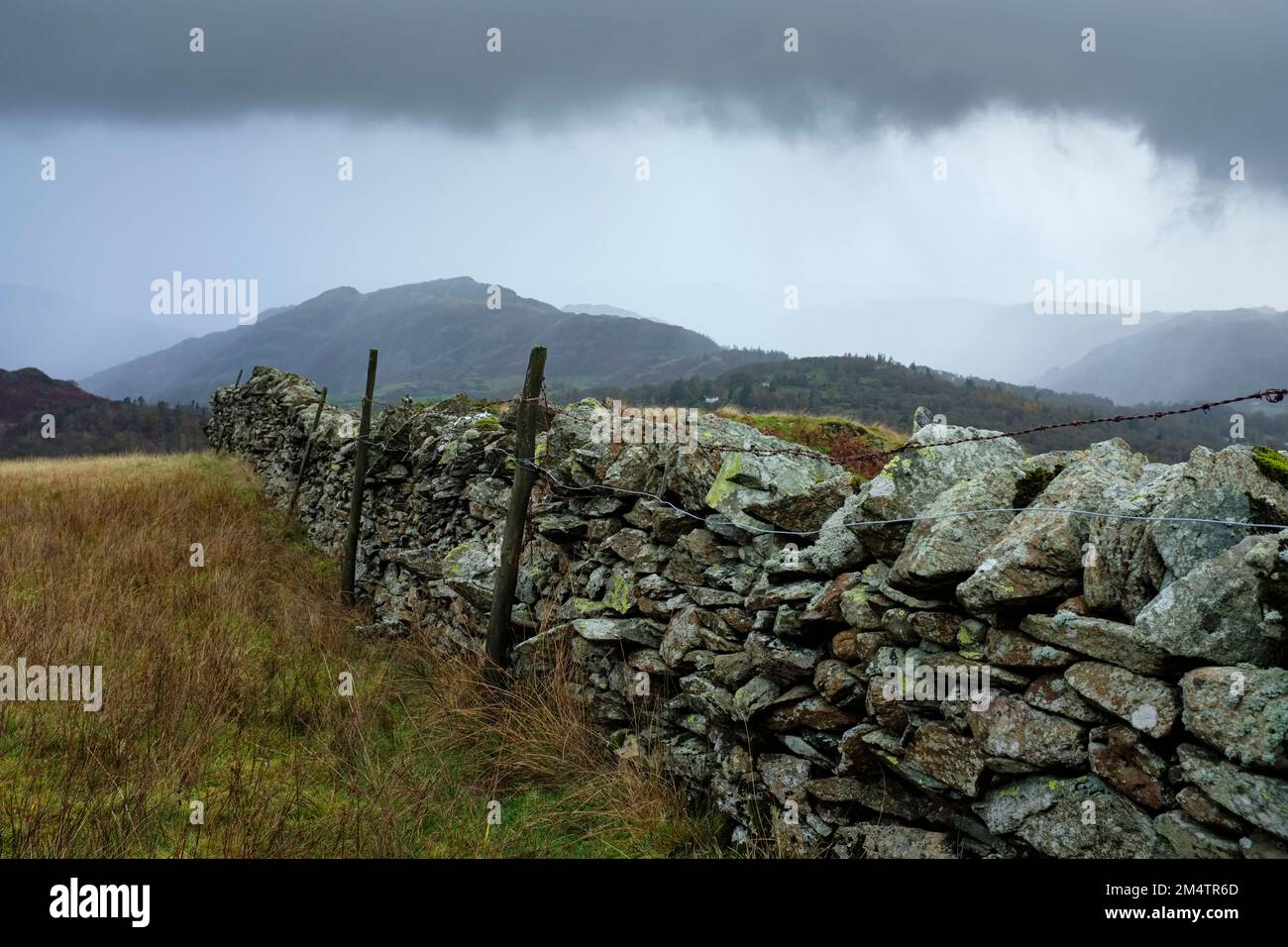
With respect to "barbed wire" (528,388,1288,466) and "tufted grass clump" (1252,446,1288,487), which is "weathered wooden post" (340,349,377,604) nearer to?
"barbed wire" (528,388,1288,466)

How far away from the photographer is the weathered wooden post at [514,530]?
610 cm

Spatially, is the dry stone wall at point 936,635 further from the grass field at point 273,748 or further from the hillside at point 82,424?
the hillside at point 82,424

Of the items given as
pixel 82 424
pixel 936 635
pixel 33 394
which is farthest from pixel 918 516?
pixel 33 394

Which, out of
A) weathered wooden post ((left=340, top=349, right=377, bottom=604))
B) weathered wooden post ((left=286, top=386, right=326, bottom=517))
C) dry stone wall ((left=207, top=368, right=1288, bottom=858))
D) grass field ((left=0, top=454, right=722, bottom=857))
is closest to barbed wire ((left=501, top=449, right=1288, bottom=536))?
dry stone wall ((left=207, top=368, right=1288, bottom=858))

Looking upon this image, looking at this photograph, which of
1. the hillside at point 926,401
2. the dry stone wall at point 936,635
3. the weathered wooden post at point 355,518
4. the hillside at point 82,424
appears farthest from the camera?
the hillside at point 82,424

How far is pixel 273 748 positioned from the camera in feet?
17.0

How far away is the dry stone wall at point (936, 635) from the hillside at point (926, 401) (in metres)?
33.7

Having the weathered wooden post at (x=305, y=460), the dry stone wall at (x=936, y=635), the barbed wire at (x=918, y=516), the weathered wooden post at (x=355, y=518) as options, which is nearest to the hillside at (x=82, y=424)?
the weathered wooden post at (x=305, y=460)

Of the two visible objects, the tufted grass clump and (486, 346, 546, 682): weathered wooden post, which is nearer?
the tufted grass clump

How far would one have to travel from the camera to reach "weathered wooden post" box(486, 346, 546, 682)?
610 cm

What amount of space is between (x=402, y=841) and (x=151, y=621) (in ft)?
14.6

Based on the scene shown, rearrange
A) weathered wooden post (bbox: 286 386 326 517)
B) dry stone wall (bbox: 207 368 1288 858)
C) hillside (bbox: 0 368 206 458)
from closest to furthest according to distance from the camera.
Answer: dry stone wall (bbox: 207 368 1288 858) → weathered wooden post (bbox: 286 386 326 517) → hillside (bbox: 0 368 206 458)

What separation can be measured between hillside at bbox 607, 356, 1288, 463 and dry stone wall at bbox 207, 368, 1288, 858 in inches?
1327

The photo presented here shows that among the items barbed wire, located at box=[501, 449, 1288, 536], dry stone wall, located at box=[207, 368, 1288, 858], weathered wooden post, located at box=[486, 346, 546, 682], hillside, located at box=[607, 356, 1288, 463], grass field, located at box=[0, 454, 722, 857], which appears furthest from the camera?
hillside, located at box=[607, 356, 1288, 463]
